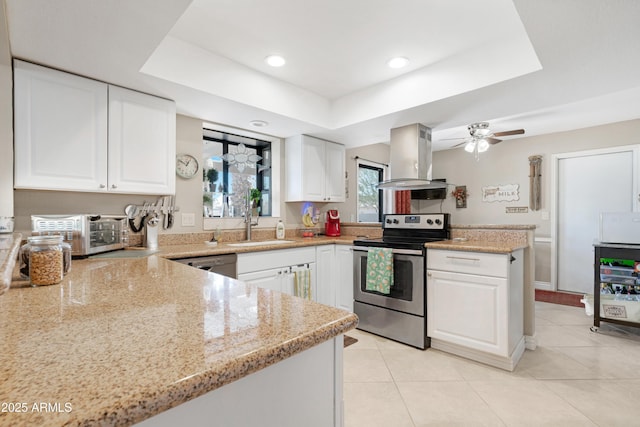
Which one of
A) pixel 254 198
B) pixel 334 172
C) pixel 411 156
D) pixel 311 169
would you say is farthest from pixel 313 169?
pixel 411 156

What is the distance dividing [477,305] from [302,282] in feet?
4.87

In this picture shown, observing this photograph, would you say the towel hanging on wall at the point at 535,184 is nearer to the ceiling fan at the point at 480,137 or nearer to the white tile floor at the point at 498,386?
the ceiling fan at the point at 480,137

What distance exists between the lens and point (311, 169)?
3510 millimetres

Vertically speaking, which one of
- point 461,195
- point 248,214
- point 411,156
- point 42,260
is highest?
point 411,156

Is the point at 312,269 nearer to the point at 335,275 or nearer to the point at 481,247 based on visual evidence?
the point at 335,275

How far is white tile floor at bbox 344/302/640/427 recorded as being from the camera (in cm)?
170

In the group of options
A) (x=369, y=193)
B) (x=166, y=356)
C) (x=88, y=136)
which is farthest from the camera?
(x=369, y=193)

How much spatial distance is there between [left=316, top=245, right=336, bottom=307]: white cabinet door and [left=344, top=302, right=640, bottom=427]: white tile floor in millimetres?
564

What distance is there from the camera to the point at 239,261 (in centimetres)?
243

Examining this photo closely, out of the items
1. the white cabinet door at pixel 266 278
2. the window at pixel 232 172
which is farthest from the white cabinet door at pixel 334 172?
the white cabinet door at pixel 266 278

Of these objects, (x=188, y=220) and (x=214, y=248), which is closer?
(x=214, y=248)

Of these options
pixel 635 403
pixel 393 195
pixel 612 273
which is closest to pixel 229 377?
pixel 635 403

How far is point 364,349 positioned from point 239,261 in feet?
4.21

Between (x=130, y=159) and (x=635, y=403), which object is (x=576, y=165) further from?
(x=130, y=159)
